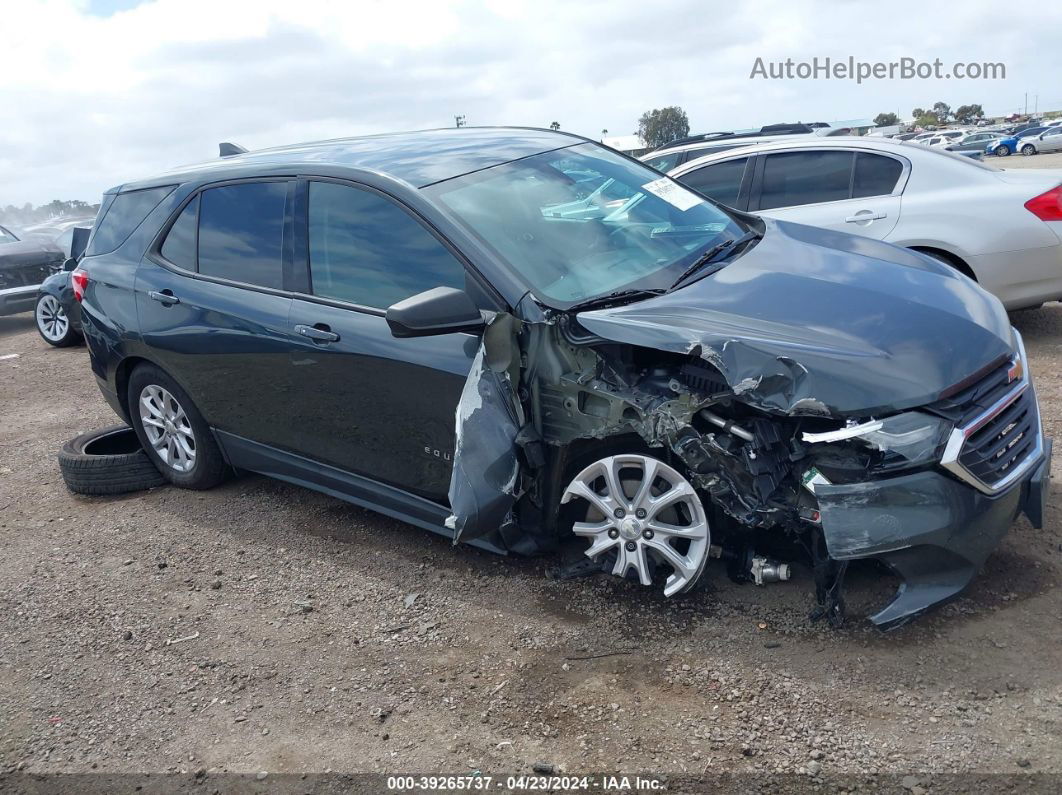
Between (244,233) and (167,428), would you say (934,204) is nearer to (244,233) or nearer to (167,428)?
(244,233)

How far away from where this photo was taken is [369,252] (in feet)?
12.6

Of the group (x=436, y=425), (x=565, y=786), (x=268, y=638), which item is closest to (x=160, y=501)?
(x=268, y=638)

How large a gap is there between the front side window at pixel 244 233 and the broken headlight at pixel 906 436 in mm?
2643

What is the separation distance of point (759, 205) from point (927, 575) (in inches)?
179

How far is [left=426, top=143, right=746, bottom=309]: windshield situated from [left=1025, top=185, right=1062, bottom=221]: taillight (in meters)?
2.80

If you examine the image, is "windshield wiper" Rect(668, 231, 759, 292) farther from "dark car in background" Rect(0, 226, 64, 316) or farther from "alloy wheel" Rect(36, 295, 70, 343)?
"dark car in background" Rect(0, 226, 64, 316)

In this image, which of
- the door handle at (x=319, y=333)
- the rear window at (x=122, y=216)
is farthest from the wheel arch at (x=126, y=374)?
the door handle at (x=319, y=333)

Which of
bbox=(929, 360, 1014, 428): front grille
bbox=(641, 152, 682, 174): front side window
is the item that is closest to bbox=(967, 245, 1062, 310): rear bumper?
bbox=(929, 360, 1014, 428): front grille

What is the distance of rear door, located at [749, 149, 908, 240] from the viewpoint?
6340 mm

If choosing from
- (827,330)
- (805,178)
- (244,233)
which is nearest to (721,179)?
(805,178)

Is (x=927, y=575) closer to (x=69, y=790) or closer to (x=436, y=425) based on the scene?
(x=436, y=425)

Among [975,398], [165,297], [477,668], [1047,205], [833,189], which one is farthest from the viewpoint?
[833,189]

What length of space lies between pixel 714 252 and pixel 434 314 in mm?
1315

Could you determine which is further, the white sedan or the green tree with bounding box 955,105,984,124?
the green tree with bounding box 955,105,984,124
